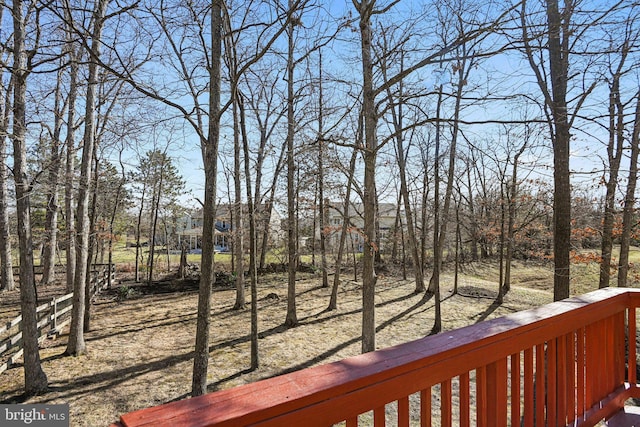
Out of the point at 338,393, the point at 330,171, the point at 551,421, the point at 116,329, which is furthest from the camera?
the point at 330,171

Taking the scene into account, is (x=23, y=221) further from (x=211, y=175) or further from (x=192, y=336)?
(x=192, y=336)

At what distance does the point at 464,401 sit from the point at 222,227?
96.7 feet

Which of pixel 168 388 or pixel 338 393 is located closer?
pixel 338 393

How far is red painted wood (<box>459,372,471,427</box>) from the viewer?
112 centimetres

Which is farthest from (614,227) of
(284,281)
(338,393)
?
(284,281)

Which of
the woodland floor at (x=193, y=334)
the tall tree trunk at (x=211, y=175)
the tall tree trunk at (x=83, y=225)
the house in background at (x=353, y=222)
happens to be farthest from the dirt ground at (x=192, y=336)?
the house in background at (x=353, y=222)

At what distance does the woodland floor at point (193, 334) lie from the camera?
503 centimetres

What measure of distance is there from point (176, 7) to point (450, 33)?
340cm

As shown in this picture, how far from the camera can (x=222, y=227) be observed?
29.3 meters

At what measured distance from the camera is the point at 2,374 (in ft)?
17.8

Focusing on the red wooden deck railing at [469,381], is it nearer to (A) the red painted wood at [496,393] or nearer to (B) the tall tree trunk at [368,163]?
(A) the red painted wood at [496,393]

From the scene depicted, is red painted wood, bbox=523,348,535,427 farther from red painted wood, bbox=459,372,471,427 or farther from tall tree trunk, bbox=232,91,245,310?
tall tree trunk, bbox=232,91,245,310

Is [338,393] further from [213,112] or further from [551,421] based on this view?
[213,112]

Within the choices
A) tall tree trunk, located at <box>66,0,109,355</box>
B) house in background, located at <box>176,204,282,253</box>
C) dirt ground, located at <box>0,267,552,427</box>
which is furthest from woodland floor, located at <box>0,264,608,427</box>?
house in background, located at <box>176,204,282,253</box>
